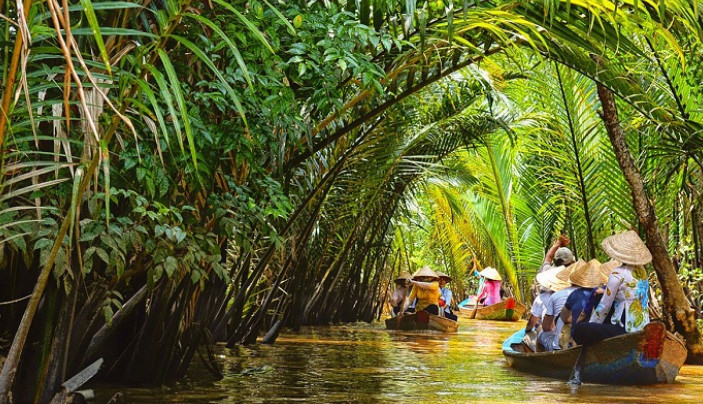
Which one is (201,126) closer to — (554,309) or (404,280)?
(554,309)

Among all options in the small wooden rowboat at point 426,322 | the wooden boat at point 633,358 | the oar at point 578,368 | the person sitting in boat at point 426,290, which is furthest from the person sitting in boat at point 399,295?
the oar at point 578,368

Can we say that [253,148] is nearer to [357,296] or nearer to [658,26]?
[658,26]

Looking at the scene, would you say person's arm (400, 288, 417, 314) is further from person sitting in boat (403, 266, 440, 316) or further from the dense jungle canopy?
the dense jungle canopy

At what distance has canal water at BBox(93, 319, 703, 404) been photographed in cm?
685

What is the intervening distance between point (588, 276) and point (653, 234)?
1.40 meters

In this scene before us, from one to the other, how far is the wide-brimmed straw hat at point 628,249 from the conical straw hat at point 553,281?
1377 millimetres

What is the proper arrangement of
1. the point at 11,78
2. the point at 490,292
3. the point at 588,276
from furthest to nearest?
the point at 490,292 < the point at 588,276 < the point at 11,78

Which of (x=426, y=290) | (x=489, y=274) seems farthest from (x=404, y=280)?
(x=489, y=274)

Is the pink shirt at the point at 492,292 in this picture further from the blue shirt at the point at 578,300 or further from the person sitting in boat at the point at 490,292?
the blue shirt at the point at 578,300

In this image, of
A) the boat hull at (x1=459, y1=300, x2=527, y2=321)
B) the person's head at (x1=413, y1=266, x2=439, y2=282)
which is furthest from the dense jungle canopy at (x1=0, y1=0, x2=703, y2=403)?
the boat hull at (x1=459, y1=300, x2=527, y2=321)

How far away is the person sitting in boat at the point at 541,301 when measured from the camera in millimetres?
9562

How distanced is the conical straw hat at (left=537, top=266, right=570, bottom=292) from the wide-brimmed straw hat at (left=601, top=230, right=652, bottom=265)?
4.52 feet

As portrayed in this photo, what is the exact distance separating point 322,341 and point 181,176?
8491 mm

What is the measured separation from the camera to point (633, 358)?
317 inches
